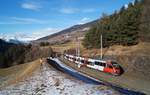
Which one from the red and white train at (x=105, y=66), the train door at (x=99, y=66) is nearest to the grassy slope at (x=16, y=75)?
the red and white train at (x=105, y=66)

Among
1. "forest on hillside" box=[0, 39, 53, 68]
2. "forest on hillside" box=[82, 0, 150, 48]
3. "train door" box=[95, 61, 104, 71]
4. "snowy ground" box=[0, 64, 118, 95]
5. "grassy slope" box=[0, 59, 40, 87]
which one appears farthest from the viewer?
"forest on hillside" box=[0, 39, 53, 68]

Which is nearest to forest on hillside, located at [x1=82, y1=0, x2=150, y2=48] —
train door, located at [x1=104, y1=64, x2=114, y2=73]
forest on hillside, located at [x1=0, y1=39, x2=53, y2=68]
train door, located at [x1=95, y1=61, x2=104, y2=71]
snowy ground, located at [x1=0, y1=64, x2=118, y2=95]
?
train door, located at [x1=95, y1=61, x2=104, y2=71]

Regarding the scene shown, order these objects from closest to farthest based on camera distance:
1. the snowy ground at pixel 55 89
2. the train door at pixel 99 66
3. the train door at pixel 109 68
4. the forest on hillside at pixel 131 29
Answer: the snowy ground at pixel 55 89
the train door at pixel 109 68
the train door at pixel 99 66
the forest on hillside at pixel 131 29

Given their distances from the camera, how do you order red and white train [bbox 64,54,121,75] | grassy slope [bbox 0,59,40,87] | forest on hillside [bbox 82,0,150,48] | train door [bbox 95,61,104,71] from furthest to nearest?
forest on hillside [bbox 82,0,150,48]
train door [bbox 95,61,104,71]
red and white train [bbox 64,54,121,75]
grassy slope [bbox 0,59,40,87]

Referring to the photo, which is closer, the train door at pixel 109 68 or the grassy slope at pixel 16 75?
the grassy slope at pixel 16 75

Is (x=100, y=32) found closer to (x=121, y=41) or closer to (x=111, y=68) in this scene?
(x=121, y=41)

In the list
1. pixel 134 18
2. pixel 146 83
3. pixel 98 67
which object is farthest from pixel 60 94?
pixel 134 18

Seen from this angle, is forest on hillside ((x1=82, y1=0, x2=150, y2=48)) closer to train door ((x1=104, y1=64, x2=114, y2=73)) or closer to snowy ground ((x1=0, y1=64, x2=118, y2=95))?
train door ((x1=104, y1=64, x2=114, y2=73))

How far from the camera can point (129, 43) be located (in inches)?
3337

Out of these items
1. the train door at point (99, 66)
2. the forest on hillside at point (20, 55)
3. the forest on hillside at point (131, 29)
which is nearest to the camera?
the train door at point (99, 66)

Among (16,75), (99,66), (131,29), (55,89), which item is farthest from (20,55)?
(55,89)

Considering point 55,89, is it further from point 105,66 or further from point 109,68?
point 105,66

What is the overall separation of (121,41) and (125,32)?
15.0ft

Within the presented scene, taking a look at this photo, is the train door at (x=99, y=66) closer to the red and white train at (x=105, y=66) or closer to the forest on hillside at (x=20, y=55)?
the red and white train at (x=105, y=66)
